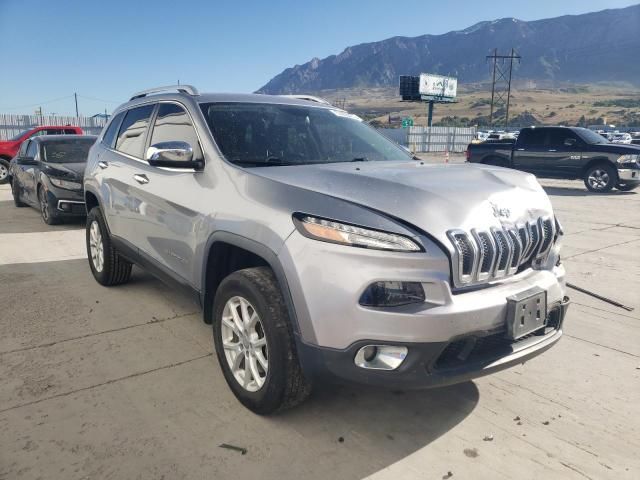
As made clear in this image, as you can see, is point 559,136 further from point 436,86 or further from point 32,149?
point 436,86

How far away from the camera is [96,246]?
5.22 metres

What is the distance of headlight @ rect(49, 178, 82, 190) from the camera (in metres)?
8.41

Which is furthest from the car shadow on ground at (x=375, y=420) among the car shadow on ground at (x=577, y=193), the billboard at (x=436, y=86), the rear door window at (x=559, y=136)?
the billboard at (x=436, y=86)

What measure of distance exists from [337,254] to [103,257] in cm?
343

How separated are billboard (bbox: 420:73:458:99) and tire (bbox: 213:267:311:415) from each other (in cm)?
5323

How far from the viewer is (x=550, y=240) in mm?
2883

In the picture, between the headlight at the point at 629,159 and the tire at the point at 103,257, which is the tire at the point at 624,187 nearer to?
the headlight at the point at 629,159

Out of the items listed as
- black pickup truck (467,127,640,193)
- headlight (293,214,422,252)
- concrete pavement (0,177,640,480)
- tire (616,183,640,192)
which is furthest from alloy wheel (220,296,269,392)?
tire (616,183,640,192)

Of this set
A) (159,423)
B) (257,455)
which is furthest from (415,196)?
(159,423)

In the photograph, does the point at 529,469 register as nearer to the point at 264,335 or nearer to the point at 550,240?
the point at 550,240

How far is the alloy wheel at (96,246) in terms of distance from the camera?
507cm

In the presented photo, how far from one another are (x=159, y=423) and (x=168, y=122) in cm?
213

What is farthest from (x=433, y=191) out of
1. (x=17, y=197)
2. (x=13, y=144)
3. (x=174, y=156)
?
(x=13, y=144)

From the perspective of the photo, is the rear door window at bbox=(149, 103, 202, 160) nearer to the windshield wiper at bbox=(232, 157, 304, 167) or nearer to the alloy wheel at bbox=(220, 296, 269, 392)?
the windshield wiper at bbox=(232, 157, 304, 167)
